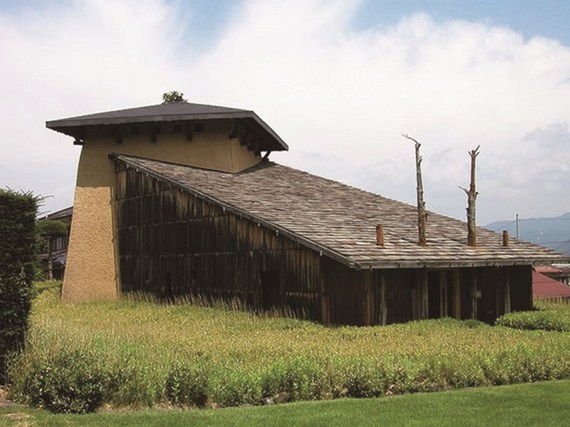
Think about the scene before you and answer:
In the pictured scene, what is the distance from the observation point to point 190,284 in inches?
1056

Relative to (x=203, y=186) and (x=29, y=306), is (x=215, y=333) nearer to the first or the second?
(x=29, y=306)

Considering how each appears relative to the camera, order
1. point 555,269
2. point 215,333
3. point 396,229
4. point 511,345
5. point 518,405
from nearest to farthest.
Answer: point 518,405
point 511,345
point 215,333
point 396,229
point 555,269

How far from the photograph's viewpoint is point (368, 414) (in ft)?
32.8

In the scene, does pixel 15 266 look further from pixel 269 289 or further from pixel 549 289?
pixel 549 289

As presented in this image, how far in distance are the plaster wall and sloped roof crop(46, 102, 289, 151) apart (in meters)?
0.86

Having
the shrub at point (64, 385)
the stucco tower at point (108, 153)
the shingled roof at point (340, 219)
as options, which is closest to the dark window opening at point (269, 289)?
the shingled roof at point (340, 219)

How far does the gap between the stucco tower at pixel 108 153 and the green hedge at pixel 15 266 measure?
→ 58.2 feet

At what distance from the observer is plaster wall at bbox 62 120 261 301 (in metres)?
30.6

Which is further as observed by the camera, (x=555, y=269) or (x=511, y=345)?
(x=555, y=269)

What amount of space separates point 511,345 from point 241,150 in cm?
2192

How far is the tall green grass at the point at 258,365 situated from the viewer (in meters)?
11.0

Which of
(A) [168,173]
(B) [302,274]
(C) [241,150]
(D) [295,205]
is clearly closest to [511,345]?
(B) [302,274]

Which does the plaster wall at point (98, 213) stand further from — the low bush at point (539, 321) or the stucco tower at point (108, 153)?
the low bush at point (539, 321)

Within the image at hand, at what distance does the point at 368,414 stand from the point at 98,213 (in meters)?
23.6
